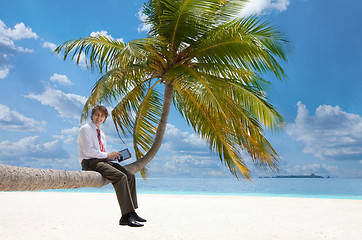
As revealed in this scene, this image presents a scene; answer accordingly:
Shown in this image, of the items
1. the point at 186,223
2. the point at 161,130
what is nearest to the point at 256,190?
the point at 186,223

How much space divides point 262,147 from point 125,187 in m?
3.17

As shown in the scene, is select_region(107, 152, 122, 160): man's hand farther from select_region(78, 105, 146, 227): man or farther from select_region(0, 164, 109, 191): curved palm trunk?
select_region(0, 164, 109, 191): curved palm trunk

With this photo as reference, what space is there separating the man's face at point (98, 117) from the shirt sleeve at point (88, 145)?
17 centimetres

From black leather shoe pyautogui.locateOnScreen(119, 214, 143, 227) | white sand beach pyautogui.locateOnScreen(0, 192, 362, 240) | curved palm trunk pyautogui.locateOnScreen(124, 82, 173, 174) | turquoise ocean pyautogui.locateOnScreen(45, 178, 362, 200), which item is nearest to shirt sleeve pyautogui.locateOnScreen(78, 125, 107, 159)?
black leather shoe pyautogui.locateOnScreen(119, 214, 143, 227)

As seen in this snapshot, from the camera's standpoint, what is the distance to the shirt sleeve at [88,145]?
13.1 ft

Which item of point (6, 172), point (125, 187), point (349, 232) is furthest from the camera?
point (349, 232)

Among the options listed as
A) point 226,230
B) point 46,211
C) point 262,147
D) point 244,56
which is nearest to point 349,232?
point 226,230

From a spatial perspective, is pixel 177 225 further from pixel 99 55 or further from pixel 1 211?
pixel 1 211

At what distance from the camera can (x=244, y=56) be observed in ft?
20.7

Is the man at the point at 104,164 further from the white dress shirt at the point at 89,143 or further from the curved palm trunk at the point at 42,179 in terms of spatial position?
the curved palm trunk at the point at 42,179

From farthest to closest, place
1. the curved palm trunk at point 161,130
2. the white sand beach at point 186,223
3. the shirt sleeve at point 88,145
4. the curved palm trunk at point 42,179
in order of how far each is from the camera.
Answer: the white sand beach at point 186,223, the curved palm trunk at point 161,130, the shirt sleeve at point 88,145, the curved palm trunk at point 42,179

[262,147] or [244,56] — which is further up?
[244,56]

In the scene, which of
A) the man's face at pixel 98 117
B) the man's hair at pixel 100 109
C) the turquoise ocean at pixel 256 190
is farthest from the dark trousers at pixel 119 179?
the turquoise ocean at pixel 256 190

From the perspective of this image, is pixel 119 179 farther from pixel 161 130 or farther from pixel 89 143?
pixel 161 130
